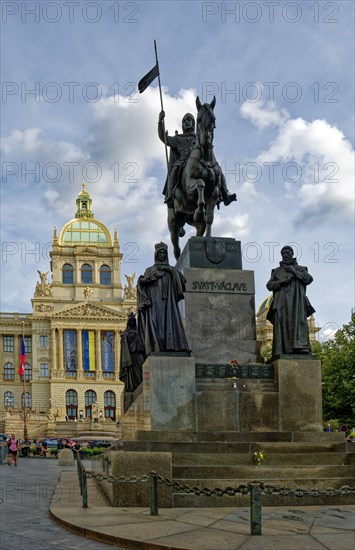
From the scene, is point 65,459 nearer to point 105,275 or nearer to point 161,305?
point 161,305

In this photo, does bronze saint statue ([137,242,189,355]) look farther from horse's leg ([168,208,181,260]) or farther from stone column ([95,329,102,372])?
stone column ([95,329,102,372])

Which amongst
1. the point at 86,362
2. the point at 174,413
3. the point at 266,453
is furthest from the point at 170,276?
the point at 86,362

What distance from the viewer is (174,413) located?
498 inches

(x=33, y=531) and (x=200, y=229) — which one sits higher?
(x=200, y=229)

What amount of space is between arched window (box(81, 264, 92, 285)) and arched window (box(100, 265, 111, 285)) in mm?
1687

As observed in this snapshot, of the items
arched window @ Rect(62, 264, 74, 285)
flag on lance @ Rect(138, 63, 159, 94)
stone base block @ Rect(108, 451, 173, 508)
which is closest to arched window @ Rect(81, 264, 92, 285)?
arched window @ Rect(62, 264, 74, 285)

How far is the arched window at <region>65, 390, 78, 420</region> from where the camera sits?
103 m

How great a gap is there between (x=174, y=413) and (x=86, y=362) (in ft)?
309

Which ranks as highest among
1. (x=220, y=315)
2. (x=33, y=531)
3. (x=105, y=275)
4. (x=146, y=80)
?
(x=105, y=275)

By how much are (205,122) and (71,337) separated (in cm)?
9312

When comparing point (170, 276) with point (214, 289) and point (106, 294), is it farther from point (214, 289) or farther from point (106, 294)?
point (106, 294)

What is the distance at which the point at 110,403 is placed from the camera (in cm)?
10444

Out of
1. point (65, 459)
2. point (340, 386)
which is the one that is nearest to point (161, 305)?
point (65, 459)

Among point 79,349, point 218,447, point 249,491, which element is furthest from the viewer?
point 79,349
